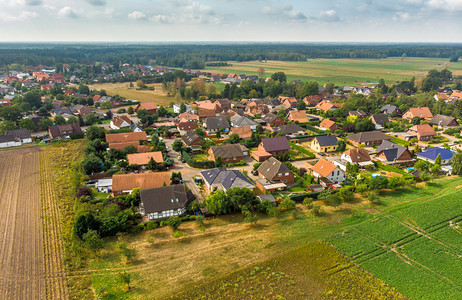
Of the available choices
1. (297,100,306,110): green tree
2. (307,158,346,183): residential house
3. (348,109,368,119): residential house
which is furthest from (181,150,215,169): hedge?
(297,100,306,110): green tree

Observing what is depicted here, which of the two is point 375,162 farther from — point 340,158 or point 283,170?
point 283,170

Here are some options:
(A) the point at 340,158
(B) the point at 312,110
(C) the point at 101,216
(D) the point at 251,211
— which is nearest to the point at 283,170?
(D) the point at 251,211

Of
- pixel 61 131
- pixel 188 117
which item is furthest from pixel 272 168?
pixel 61 131

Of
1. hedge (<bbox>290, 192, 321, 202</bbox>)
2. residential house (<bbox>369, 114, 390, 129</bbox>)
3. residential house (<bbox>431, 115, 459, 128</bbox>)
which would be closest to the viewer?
hedge (<bbox>290, 192, 321, 202</bbox>)

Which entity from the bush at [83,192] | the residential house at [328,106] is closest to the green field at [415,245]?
the bush at [83,192]

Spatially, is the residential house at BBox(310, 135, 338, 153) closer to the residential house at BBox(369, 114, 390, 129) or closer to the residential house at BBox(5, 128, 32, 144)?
the residential house at BBox(369, 114, 390, 129)
